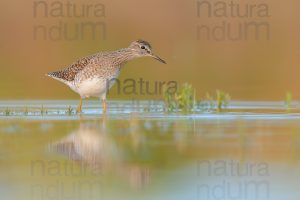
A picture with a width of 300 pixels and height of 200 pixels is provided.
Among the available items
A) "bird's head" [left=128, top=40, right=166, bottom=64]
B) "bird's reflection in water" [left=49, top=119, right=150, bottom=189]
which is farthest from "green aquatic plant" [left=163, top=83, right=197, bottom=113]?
"bird's reflection in water" [left=49, top=119, right=150, bottom=189]

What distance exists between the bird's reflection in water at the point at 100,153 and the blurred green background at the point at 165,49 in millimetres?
6161

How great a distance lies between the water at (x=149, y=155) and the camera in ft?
28.8

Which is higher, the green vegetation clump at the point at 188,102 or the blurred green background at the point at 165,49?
the blurred green background at the point at 165,49

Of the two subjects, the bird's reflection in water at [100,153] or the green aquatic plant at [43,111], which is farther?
the green aquatic plant at [43,111]

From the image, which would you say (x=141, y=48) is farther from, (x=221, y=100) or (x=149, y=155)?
(x=149, y=155)

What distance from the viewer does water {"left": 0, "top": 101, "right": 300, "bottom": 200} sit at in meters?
8.77

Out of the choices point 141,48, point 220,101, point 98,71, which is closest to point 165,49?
point 141,48

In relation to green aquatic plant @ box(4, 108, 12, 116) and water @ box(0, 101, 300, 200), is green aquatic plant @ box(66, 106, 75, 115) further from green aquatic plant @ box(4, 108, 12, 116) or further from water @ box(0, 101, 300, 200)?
green aquatic plant @ box(4, 108, 12, 116)

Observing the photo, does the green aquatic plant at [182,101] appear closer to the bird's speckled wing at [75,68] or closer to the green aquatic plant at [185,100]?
the green aquatic plant at [185,100]

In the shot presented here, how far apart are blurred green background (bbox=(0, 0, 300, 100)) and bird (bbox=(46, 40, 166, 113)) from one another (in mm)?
1803

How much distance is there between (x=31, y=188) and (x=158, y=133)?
3986mm

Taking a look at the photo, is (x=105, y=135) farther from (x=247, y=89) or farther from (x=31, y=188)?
(x=247, y=89)

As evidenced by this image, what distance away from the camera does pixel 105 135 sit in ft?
40.3

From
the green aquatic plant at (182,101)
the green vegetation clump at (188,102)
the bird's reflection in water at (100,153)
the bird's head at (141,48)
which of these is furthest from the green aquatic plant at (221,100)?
the bird's reflection in water at (100,153)
